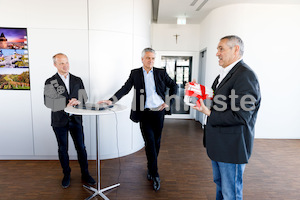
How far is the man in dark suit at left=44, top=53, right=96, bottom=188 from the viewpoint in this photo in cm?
236

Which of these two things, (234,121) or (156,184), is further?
(156,184)

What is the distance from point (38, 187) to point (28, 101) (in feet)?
4.47

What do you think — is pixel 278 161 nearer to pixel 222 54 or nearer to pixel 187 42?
pixel 222 54

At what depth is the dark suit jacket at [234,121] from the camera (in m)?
1.43

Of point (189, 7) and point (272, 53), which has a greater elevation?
point (189, 7)

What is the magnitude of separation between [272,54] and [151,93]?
3411mm

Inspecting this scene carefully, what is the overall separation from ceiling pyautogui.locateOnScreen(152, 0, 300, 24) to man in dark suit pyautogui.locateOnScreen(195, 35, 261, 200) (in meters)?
3.38

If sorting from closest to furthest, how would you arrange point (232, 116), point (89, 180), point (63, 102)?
point (232, 116) < point (63, 102) < point (89, 180)

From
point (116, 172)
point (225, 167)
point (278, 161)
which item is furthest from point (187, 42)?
point (225, 167)

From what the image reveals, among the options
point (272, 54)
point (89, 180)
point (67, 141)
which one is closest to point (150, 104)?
point (67, 141)

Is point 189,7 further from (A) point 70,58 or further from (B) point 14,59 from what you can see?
(B) point 14,59

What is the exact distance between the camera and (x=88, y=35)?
3049 millimetres

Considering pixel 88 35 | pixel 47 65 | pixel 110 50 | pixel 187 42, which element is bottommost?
pixel 47 65

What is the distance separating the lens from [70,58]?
305 centimetres
